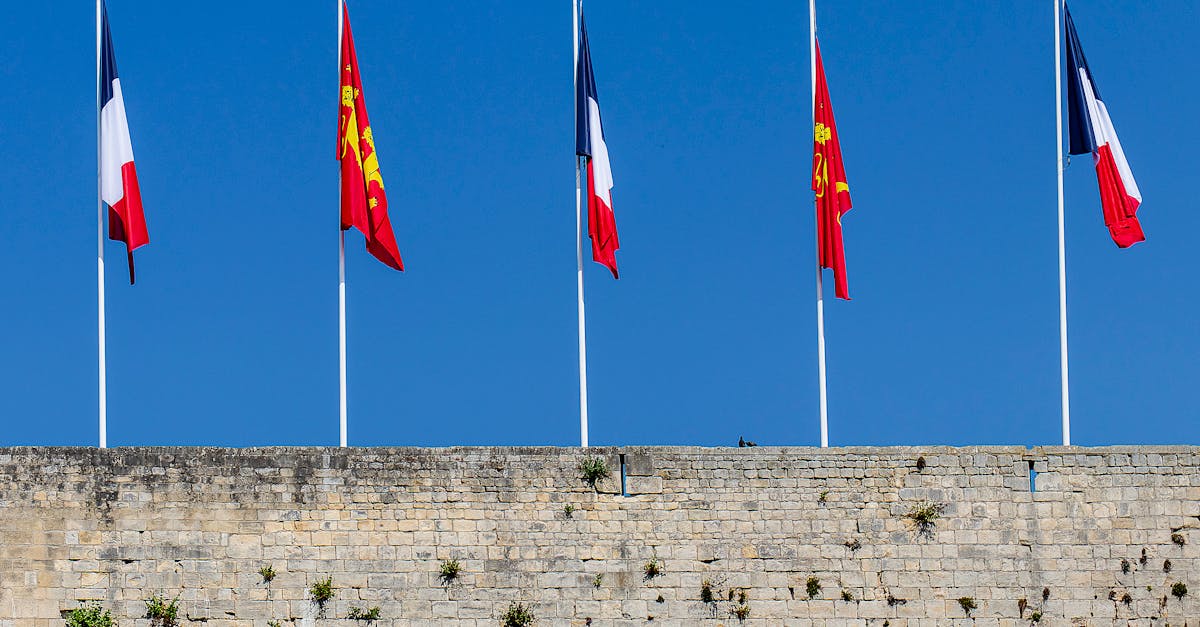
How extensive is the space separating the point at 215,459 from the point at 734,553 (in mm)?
5641

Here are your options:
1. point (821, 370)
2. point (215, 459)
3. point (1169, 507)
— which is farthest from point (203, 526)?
point (1169, 507)

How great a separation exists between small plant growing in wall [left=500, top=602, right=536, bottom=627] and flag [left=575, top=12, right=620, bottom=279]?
13.4ft

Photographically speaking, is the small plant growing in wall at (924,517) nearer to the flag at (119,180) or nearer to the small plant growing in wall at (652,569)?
the small plant growing in wall at (652,569)

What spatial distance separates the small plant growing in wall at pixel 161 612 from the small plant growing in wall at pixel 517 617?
3.43 m

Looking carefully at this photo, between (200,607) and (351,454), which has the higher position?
(351,454)

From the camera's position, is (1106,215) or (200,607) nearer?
(200,607)

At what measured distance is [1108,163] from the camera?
63.5ft

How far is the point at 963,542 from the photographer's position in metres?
17.9

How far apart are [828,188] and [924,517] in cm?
403

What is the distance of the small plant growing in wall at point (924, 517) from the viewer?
1789cm

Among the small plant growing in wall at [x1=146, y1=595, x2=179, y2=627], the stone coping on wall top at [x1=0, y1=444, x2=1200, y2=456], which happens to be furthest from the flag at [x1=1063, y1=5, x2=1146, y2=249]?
the small plant growing in wall at [x1=146, y1=595, x2=179, y2=627]

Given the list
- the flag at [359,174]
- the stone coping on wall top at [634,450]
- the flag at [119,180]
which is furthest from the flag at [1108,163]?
the flag at [119,180]

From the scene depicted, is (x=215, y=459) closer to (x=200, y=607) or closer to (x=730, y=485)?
(x=200, y=607)

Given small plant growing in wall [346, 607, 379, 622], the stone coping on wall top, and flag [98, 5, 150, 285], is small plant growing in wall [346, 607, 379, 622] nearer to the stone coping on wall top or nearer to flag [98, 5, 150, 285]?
the stone coping on wall top
